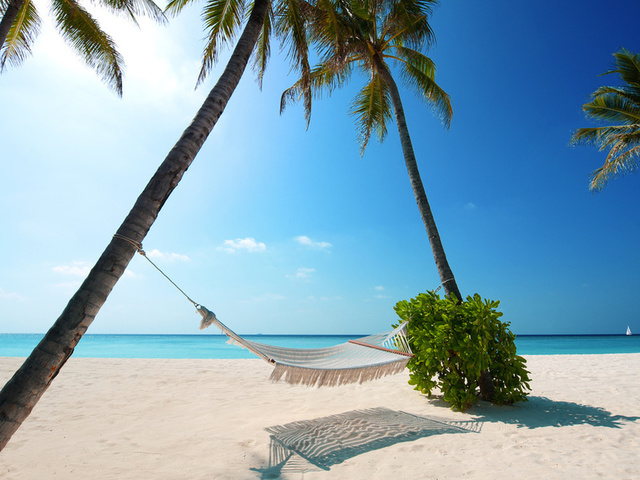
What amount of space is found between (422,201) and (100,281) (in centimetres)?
326

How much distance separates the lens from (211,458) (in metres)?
2.11

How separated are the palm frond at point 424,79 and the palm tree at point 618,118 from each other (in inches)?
168

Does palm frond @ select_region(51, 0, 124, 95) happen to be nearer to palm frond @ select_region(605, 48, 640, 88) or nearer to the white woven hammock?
the white woven hammock

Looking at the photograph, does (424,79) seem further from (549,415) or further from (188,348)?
(188,348)

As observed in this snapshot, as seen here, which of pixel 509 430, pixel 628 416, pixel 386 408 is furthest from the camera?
pixel 386 408

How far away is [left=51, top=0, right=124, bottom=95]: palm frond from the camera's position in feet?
13.9

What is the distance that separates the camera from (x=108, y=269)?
1.54 m

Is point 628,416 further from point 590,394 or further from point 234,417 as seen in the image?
point 234,417

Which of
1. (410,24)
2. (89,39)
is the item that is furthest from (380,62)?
(89,39)

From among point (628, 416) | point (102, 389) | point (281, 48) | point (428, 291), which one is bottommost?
point (102, 389)

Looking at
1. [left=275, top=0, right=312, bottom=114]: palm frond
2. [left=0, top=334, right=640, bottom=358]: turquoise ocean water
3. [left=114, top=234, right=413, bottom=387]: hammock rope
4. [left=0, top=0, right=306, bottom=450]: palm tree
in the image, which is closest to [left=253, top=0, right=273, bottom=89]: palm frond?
[left=275, top=0, right=312, bottom=114]: palm frond

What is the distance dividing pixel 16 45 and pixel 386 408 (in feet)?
21.9

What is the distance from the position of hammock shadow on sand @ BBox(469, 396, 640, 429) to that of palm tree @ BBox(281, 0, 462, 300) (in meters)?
1.08

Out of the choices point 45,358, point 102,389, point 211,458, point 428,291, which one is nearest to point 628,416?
point 428,291
